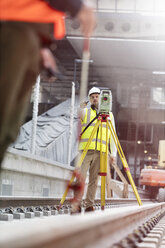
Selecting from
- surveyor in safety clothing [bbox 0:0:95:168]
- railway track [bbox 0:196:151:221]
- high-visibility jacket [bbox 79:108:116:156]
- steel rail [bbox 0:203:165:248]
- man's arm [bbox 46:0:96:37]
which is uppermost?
high-visibility jacket [bbox 79:108:116:156]

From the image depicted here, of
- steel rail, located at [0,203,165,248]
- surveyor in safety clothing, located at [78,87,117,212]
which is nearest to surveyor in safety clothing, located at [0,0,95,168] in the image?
steel rail, located at [0,203,165,248]

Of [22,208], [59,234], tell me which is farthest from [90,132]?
[59,234]

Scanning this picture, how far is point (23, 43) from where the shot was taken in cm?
213

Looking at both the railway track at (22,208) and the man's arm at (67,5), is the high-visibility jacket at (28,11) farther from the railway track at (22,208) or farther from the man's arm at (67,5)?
the railway track at (22,208)

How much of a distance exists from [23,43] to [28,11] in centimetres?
17

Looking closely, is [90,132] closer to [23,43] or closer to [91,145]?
[91,145]

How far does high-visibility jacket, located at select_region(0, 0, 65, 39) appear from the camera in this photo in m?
2.18

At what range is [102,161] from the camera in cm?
667

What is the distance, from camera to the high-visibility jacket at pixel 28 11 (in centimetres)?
218

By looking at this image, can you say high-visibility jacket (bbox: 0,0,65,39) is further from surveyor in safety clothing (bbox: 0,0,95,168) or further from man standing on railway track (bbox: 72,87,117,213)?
man standing on railway track (bbox: 72,87,117,213)

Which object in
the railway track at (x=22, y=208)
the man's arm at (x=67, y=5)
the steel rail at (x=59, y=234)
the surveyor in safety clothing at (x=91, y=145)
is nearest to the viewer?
the steel rail at (x=59, y=234)

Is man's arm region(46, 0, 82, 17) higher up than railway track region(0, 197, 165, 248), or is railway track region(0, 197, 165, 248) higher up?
man's arm region(46, 0, 82, 17)

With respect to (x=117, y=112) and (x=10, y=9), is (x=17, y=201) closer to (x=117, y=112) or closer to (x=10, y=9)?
(x=10, y=9)

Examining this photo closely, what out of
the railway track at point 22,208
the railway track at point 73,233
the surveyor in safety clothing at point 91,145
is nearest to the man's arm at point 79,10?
the railway track at point 73,233
